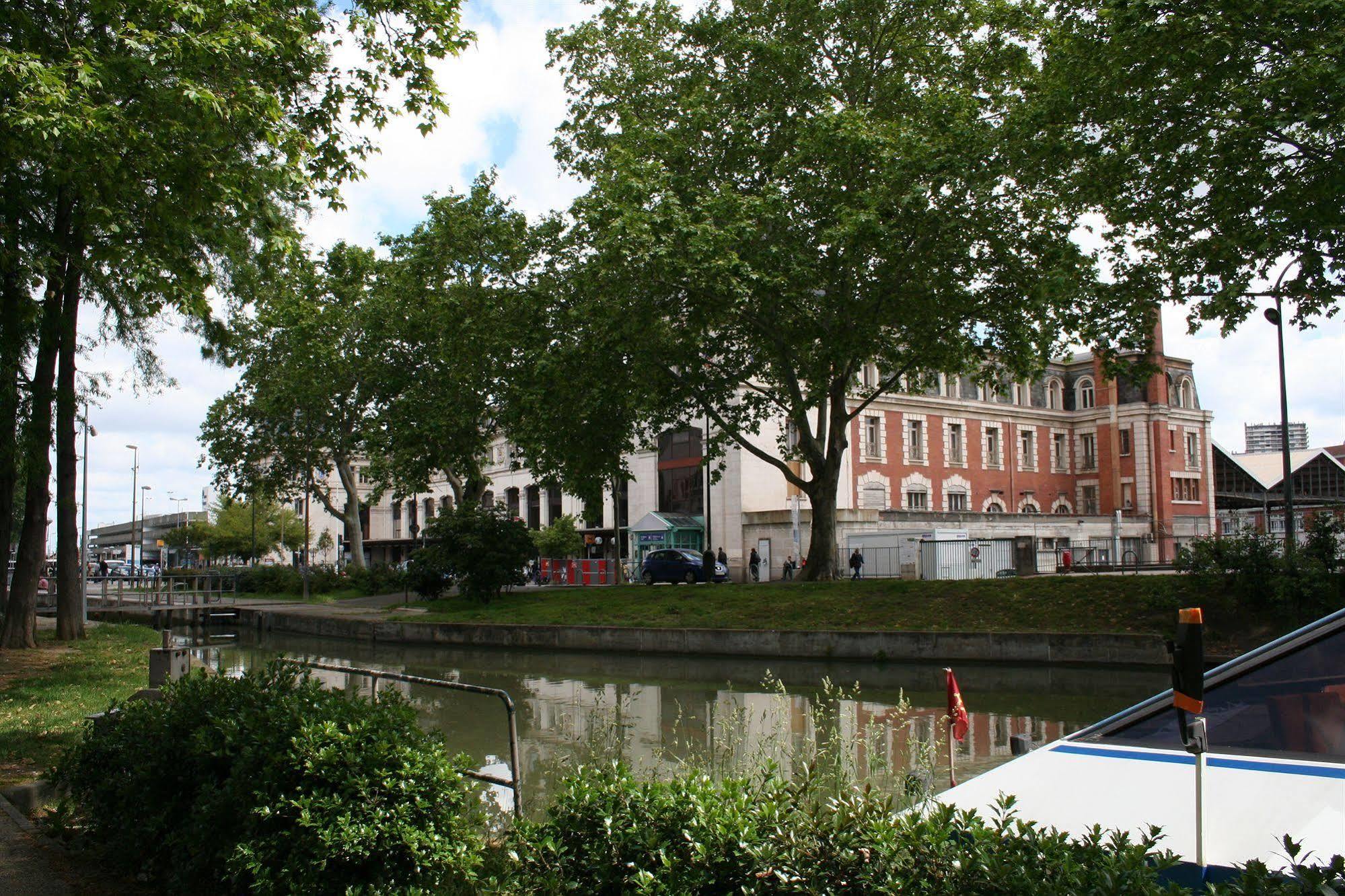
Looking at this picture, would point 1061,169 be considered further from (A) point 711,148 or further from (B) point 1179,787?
(B) point 1179,787

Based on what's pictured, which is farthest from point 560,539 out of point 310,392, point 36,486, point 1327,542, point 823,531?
point 1327,542

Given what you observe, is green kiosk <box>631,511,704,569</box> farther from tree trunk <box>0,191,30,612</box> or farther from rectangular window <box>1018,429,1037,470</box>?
tree trunk <box>0,191,30,612</box>

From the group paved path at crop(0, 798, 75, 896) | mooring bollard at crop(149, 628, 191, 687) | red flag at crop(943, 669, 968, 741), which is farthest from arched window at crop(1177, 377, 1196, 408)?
paved path at crop(0, 798, 75, 896)

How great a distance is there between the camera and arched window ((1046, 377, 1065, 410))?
2534 inches

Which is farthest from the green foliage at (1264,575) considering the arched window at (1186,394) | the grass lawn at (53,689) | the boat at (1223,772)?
the arched window at (1186,394)

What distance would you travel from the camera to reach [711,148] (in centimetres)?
2942

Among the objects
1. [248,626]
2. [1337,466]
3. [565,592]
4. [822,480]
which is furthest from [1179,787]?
[1337,466]

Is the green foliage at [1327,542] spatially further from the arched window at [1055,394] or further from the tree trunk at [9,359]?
the arched window at [1055,394]

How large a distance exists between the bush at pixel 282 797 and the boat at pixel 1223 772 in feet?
8.24

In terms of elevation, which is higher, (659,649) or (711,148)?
(711,148)

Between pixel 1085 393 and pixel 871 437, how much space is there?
60.9ft

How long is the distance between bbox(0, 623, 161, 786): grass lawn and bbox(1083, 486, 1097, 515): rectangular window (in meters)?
55.2

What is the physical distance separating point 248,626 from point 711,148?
2585 centimetres

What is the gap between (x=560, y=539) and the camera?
5791 cm
